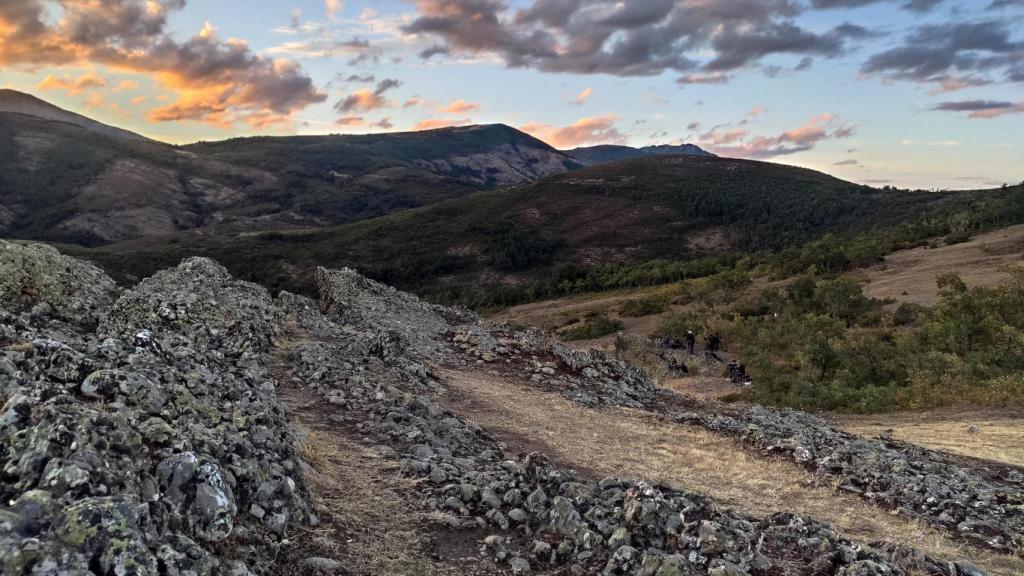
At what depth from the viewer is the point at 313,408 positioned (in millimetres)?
14266

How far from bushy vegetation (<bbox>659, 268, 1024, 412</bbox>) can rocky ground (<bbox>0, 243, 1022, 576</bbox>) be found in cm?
1083

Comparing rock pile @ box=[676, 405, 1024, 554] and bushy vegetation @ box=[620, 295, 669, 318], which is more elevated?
rock pile @ box=[676, 405, 1024, 554]

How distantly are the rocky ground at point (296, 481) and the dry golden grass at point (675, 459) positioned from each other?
96 cm

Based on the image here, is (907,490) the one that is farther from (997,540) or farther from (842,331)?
(842,331)

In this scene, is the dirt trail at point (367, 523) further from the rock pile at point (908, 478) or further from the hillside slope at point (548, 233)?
the hillside slope at point (548, 233)

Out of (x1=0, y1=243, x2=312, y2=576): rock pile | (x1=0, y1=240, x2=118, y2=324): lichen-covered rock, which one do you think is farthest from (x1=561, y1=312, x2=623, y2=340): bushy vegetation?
(x1=0, y1=243, x2=312, y2=576): rock pile

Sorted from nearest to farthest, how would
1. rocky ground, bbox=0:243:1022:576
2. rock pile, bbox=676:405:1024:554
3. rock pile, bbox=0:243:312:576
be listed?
rock pile, bbox=0:243:312:576, rocky ground, bbox=0:243:1022:576, rock pile, bbox=676:405:1024:554

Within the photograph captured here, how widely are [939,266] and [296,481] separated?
72.2 metres

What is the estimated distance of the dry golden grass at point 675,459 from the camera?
11.6 metres

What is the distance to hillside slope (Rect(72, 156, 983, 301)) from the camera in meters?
121

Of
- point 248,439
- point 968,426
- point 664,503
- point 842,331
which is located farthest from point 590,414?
point 842,331

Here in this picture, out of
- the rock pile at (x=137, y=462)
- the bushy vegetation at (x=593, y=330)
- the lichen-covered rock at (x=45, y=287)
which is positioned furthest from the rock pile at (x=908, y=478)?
the bushy vegetation at (x=593, y=330)

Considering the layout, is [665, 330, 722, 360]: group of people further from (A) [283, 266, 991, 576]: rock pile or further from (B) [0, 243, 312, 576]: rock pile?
(B) [0, 243, 312, 576]: rock pile

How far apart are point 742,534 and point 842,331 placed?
37.4 m
